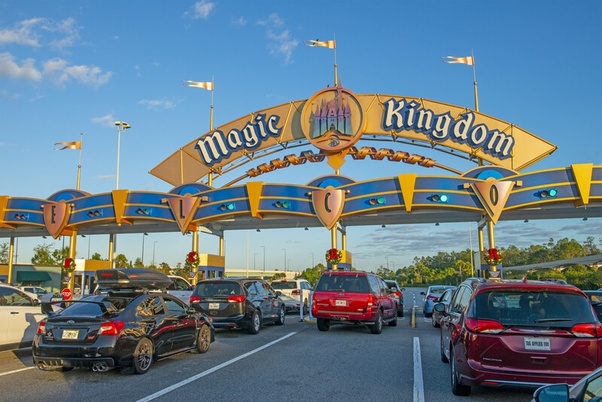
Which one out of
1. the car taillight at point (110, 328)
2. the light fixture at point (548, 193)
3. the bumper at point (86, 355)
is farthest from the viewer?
the light fixture at point (548, 193)

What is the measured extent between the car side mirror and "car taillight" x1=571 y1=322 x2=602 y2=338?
3.73m

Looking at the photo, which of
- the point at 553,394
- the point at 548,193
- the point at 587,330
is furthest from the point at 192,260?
the point at 553,394

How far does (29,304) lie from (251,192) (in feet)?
48.1

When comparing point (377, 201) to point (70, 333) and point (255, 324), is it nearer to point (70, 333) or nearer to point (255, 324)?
point (255, 324)

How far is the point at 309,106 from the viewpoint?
29.1 meters

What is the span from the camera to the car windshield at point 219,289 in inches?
600

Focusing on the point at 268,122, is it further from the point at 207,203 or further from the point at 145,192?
the point at 145,192

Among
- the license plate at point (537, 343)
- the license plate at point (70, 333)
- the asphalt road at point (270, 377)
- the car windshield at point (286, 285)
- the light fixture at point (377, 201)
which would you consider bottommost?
the asphalt road at point (270, 377)

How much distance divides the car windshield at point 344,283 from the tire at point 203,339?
15.4ft

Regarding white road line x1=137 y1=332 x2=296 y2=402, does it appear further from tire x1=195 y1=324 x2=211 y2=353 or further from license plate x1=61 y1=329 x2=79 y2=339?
license plate x1=61 y1=329 x2=79 y2=339

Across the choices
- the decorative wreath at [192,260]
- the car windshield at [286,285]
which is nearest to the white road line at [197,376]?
the car windshield at [286,285]

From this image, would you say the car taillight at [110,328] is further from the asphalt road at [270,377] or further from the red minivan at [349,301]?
the red minivan at [349,301]

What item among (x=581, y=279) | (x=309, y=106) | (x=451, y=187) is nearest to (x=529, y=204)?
(x=451, y=187)

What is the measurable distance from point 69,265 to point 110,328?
941 inches
